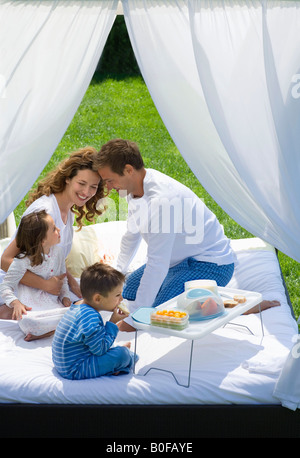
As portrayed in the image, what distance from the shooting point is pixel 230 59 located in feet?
9.40

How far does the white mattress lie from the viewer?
9.74ft

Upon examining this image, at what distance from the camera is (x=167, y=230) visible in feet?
11.2

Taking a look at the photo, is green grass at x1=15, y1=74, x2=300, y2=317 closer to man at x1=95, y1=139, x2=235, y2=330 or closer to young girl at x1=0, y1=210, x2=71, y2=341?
man at x1=95, y1=139, x2=235, y2=330

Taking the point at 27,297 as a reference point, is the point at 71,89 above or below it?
above

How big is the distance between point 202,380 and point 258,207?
29.5 inches

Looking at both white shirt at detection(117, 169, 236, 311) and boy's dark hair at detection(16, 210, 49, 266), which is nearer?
white shirt at detection(117, 169, 236, 311)

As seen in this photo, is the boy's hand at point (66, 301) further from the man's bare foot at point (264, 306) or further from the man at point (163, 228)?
the man's bare foot at point (264, 306)

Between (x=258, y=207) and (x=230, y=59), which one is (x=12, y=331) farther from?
(x=230, y=59)

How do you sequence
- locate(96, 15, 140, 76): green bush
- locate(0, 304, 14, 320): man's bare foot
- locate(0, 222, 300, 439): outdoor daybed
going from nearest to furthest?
locate(0, 222, 300, 439): outdoor daybed, locate(0, 304, 14, 320): man's bare foot, locate(96, 15, 140, 76): green bush

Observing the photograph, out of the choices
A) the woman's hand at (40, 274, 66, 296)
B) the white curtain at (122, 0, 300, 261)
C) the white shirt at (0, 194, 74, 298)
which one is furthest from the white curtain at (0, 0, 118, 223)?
the woman's hand at (40, 274, 66, 296)

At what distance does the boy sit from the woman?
644 millimetres

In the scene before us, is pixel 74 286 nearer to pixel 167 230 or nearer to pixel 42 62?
pixel 167 230

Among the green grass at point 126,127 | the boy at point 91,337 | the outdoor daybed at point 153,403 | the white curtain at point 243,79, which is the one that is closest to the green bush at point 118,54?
the green grass at point 126,127
